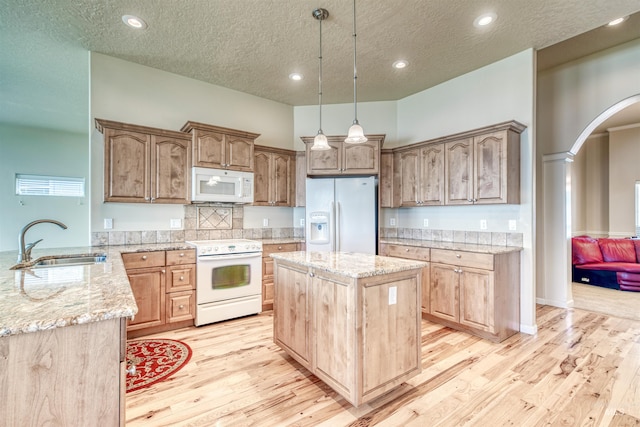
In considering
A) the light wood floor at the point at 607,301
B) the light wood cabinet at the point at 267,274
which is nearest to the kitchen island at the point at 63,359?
the light wood cabinet at the point at 267,274

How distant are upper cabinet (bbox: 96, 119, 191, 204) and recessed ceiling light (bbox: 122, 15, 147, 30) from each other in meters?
0.96

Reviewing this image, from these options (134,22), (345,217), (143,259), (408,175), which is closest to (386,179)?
(408,175)

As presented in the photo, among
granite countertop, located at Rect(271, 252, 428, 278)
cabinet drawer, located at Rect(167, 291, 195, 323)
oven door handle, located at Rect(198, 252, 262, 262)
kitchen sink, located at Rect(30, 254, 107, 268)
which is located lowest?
cabinet drawer, located at Rect(167, 291, 195, 323)

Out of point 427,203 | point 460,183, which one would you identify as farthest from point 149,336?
point 460,183

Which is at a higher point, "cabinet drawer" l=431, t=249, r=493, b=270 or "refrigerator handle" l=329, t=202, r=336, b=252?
"refrigerator handle" l=329, t=202, r=336, b=252

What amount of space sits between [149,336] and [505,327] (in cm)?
369

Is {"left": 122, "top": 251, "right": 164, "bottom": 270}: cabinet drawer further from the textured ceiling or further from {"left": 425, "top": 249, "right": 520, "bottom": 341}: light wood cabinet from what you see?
{"left": 425, "top": 249, "right": 520, "bottom": 341}: light wood cabinet

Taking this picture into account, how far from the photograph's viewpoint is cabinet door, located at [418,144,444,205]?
3.76m

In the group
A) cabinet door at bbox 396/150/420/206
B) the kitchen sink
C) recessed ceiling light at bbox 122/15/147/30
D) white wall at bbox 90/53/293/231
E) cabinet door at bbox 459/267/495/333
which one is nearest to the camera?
the kitchen sink

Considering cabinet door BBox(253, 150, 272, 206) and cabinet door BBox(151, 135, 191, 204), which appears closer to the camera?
cabinet door BBox(151, 135, 191, 204)

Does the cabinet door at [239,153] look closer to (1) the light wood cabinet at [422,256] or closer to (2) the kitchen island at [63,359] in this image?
(1) the light wood cabinet at [422,256]

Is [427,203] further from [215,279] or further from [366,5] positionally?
[215,279]

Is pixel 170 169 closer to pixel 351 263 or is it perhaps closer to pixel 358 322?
pixel 351 263

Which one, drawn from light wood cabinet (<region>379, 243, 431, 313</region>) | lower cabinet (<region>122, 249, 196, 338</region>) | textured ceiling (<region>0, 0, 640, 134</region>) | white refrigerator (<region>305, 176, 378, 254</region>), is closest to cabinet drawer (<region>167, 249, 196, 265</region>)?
lower cabinet (<region>122, 249, 196, 338</region>)
